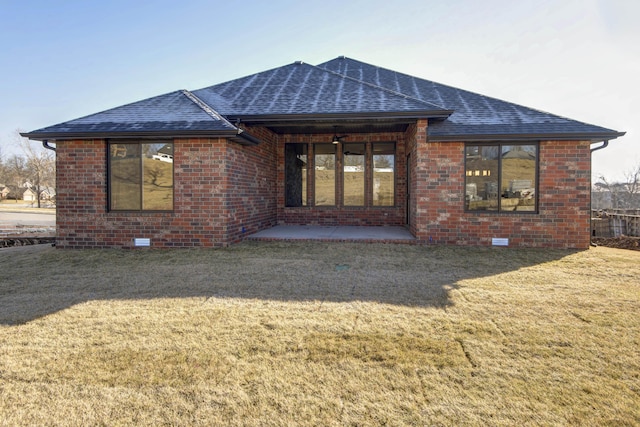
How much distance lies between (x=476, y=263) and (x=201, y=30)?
9.85 meters

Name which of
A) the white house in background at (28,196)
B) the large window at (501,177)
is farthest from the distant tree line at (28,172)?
the large window at (501,177)

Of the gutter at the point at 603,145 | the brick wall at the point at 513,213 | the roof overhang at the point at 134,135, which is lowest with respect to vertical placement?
the brick wall at the point at 513,213

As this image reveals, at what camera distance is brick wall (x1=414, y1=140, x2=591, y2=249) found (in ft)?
24.8

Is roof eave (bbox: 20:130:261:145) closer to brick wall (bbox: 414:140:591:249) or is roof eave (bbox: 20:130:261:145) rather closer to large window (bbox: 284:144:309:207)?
large window (bbox: 284:144:309:207)

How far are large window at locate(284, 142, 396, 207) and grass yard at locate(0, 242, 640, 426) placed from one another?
5578mm

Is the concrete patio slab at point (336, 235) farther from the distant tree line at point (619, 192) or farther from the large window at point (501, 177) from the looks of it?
the distant tree line at point (619, 192)

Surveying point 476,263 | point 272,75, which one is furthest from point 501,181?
point 272,75

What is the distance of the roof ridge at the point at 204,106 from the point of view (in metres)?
7.70

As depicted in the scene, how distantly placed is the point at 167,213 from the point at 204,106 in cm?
266

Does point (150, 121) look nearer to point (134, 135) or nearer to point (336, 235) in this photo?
point (134, 135)

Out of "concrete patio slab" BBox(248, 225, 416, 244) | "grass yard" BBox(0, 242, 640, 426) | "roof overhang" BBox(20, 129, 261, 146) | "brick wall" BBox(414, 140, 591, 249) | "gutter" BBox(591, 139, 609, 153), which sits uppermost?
"roof overhang" BBox(20, 129, 261, 146)

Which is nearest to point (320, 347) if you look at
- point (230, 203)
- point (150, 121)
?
point (230, 203)

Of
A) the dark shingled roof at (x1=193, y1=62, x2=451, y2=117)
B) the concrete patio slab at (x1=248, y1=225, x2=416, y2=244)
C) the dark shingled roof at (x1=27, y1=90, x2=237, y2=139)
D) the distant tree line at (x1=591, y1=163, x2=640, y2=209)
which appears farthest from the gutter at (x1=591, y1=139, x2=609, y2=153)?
the distant tree line at (x1=591, y1=163, x2=640, y2=209)

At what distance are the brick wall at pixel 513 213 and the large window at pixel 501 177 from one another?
0.16m
